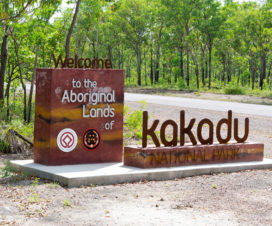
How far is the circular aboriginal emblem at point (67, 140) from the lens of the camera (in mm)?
9328

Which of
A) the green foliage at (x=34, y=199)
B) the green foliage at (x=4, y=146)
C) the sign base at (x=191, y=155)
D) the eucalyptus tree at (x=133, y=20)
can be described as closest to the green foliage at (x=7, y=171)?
the green foliage at (x=34, y=199)

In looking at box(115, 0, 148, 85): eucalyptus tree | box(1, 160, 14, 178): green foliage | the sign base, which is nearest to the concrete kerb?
the sign base

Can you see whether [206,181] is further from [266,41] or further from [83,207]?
[266,41]

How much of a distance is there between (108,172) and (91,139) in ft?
3.56

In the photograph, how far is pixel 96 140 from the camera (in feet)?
32.0

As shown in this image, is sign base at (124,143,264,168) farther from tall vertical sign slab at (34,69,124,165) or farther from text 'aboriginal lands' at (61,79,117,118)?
text 'aboriginal lands' at (61,79,117,118)

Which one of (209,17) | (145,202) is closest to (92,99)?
(145,202)

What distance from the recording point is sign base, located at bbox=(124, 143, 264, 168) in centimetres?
934

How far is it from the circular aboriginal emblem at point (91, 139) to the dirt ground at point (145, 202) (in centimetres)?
139

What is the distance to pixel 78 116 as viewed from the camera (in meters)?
9.50

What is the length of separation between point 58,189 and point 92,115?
2.13m

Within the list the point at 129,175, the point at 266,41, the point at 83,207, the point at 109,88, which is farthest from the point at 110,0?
the point at 266,41

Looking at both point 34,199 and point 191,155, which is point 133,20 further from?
point 34,199

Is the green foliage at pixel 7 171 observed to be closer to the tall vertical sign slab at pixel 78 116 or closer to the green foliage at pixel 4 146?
the tall vertical sign slab at pixel 78 116
